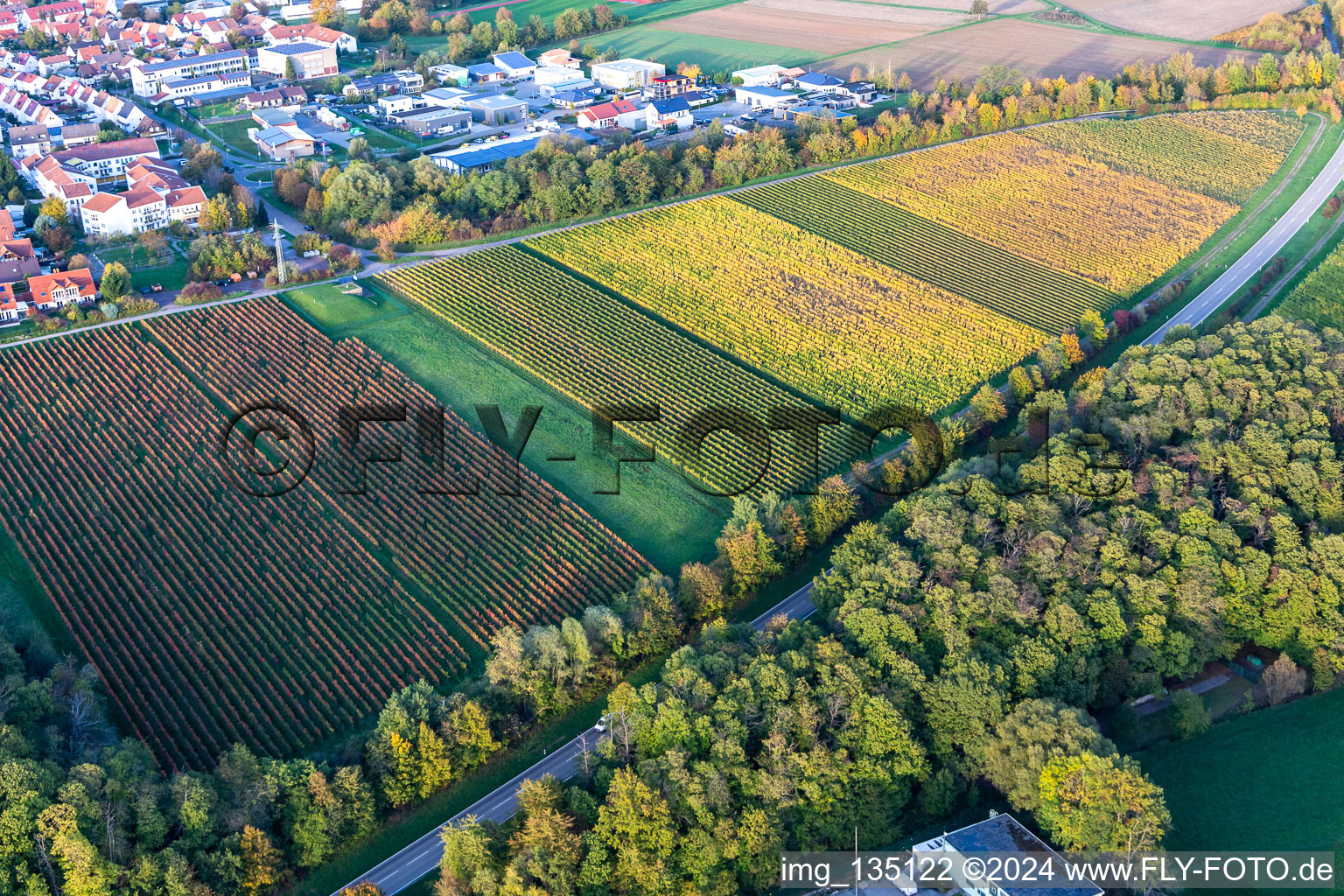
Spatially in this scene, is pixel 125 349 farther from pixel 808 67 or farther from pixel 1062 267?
pixel 808 67

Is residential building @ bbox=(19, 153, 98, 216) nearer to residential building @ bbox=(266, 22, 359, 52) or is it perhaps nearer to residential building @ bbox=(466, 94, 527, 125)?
residential building @ bbox=(466, 94, 527, 125)

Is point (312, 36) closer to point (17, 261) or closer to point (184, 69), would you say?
point (184, 69)

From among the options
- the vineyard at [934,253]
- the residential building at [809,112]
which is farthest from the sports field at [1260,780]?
the residential building at [809,112]

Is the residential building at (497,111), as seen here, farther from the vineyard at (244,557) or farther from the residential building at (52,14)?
the residential building at (52,14)

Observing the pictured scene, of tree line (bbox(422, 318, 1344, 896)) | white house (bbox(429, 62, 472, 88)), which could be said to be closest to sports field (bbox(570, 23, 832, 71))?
white house (bbox(429, 62, 472, 88))

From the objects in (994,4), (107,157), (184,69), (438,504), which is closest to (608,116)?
(107,157)
